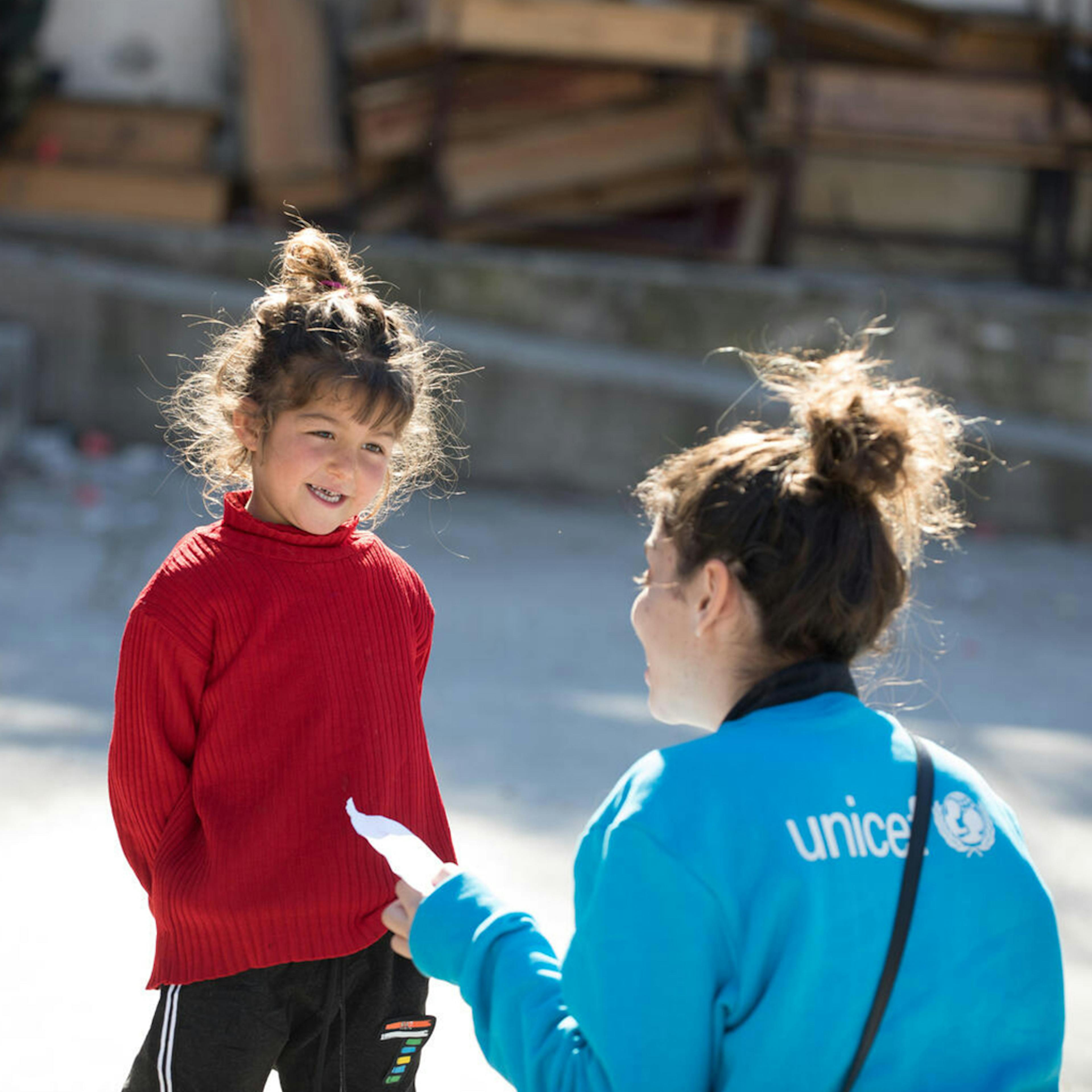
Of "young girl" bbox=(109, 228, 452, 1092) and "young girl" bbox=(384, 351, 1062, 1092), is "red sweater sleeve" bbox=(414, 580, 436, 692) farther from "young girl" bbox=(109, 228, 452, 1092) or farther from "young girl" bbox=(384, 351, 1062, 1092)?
"young girl" bbox=(384, 351, 1062, 1092)

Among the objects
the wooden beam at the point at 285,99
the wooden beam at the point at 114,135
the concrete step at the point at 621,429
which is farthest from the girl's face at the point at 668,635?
the wooden beam at the point at 114,135

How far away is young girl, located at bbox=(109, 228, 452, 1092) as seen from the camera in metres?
1.59

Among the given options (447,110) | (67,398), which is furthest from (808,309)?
(67,398)

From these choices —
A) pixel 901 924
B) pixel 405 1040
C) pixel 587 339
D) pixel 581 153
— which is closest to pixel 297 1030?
pixel 405 1040

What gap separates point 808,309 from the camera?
23.6ft

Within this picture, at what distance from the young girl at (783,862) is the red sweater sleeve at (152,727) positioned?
41 cm

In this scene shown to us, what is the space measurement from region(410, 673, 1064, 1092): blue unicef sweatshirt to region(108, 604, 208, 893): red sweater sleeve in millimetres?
592

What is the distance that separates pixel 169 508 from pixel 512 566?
160cm

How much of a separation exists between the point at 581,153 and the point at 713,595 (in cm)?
683

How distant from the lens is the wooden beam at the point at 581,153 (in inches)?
298

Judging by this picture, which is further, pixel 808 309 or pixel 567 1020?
pixel 808 309

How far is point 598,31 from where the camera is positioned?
7.28 m

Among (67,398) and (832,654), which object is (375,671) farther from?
(67,398)

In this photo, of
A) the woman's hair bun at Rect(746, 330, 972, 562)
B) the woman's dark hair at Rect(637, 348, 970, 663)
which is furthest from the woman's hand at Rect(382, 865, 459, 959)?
the woman's hair bun at Rect(746, 330, 972, 562)
